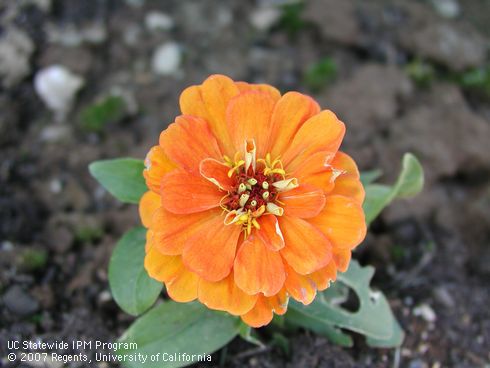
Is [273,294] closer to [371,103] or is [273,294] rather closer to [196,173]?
[196,173]

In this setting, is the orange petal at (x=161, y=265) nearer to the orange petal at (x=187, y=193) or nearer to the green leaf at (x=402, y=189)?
the orange petal at (x=187, y=193)

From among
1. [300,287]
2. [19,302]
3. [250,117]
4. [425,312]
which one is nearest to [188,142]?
[250,117]

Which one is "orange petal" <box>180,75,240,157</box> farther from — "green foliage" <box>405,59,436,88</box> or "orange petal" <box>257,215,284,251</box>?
"green foliage" <box>405,59,436,88</box>

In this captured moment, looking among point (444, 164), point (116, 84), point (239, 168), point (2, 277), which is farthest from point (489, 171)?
point (2, 277)

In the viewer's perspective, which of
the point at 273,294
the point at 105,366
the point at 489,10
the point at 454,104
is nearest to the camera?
the point at 273,294

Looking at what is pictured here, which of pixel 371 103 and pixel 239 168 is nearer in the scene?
pixel 239 168

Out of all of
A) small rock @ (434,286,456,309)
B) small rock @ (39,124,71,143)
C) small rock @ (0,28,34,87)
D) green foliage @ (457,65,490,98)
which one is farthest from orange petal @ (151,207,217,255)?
green foliage @ (457,65,490,98)
